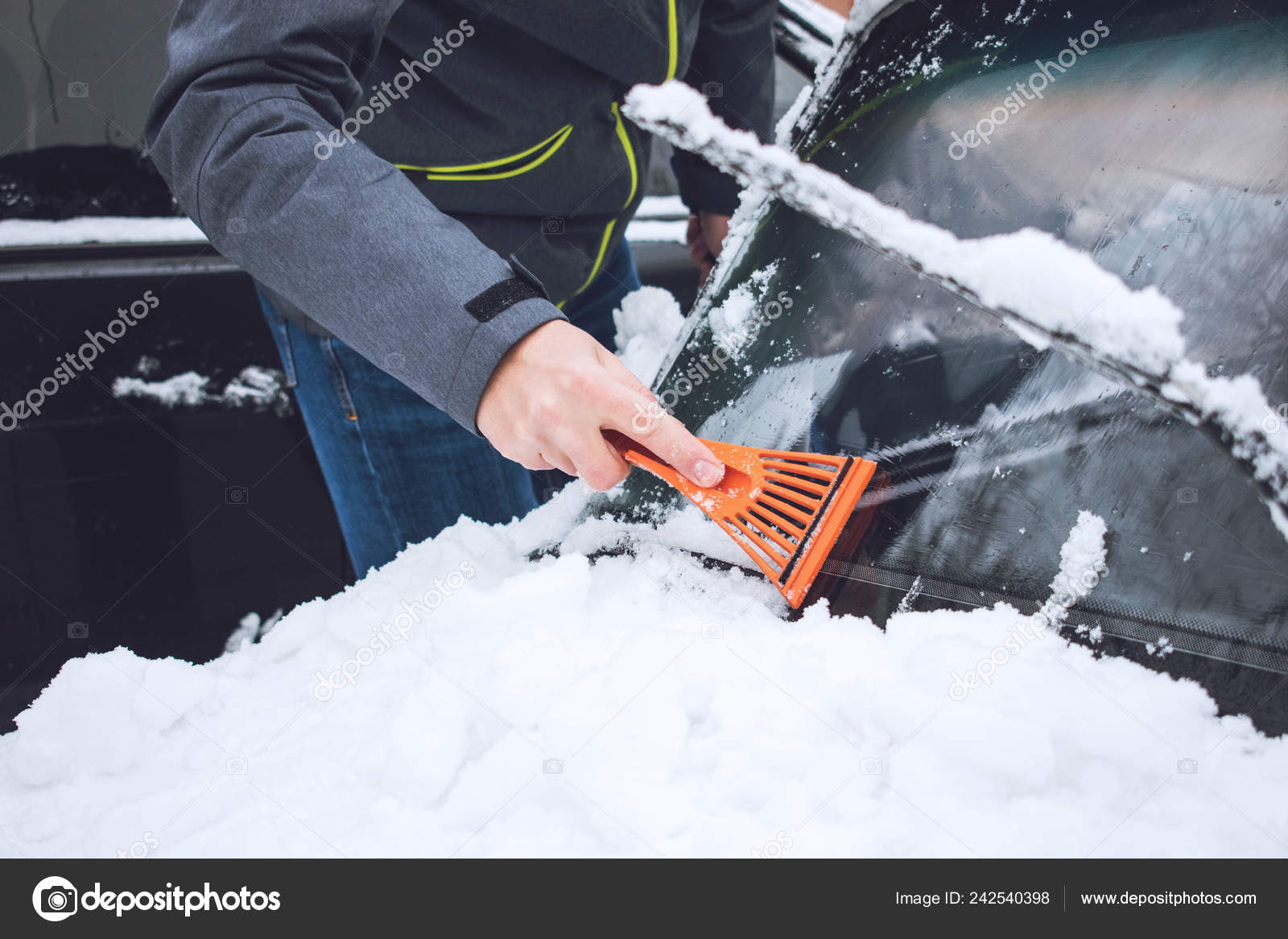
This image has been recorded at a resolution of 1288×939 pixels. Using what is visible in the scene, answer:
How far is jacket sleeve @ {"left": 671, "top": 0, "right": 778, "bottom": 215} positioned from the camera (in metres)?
1.69

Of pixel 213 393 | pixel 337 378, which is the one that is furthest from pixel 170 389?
pixel 337 378

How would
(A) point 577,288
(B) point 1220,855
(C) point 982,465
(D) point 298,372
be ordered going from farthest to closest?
(A) point 577,288 → (D) point 298,372 → (C) point 982,465 → (B) point 1220,855

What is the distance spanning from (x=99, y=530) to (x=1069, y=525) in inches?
70.5

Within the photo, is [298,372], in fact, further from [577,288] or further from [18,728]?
[18,728]

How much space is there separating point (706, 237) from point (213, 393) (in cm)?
119

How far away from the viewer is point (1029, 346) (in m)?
0.94

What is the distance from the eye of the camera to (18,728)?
109cm

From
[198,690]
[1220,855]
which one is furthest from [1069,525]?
[198,690]

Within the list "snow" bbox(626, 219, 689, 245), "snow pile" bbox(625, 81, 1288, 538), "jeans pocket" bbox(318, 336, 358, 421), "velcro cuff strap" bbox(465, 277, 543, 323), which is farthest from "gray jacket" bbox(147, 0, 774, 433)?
"snow" bbox(626, 219, 689, 245)

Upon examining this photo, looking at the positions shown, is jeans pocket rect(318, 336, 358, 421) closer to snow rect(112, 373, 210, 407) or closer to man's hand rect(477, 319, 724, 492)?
snow rect(112, 373, 210, 407)

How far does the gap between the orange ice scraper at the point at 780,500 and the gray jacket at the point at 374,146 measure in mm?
240
